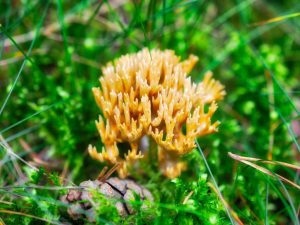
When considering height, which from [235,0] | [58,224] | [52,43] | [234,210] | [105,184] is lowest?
[234,210]

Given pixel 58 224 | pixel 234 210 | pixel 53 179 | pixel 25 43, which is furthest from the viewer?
pixel 25 43

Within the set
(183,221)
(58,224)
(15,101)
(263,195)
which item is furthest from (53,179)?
(263,195)

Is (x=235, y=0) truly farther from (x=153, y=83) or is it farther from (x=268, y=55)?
(x=153, y=83)

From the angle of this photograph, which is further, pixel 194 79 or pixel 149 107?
pixel 194 79
